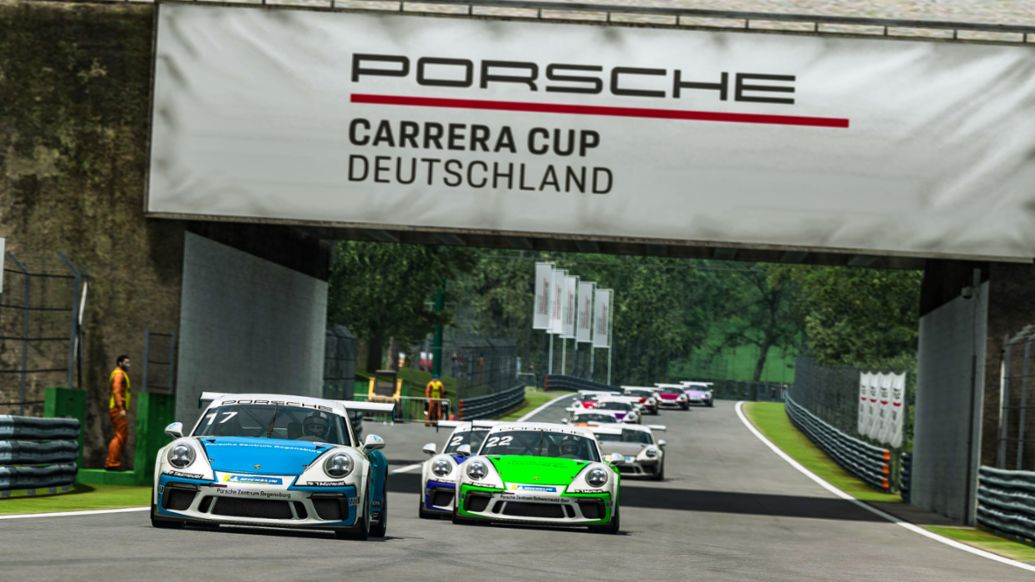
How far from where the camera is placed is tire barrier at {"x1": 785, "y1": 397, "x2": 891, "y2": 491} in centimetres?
3444

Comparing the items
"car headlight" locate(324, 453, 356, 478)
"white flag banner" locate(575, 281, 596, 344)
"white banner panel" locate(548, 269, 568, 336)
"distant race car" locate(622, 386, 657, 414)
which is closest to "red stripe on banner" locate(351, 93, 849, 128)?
"car headlight" locate(324, 453, 356, 478)

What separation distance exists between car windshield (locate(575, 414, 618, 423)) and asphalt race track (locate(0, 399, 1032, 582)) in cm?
1430

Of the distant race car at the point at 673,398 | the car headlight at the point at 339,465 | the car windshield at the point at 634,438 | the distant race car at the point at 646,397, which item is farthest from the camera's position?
the distant race car at the point at 673,398

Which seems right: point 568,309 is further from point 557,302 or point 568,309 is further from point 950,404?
point 950,404

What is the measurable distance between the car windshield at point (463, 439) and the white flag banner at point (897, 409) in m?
17.6

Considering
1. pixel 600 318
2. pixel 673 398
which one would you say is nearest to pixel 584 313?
pixel 600 318

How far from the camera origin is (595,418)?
3972 centimetres

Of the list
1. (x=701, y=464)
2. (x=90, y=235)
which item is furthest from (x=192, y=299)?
(x=701, y=464)

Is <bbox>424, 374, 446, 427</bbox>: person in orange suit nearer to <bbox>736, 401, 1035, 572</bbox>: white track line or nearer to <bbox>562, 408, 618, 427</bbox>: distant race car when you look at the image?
<bbox>562, 408, 618, 427</bbox>: distant race car

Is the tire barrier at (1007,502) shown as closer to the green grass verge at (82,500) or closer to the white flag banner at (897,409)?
A: the green grass verge at (82,500)

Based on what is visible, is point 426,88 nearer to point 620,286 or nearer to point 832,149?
point 832,149

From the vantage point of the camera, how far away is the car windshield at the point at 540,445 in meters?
17.4

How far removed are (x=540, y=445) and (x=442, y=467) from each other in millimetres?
1108

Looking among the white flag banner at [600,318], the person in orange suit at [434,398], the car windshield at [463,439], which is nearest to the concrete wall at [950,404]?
the car windshield at [463,439]
